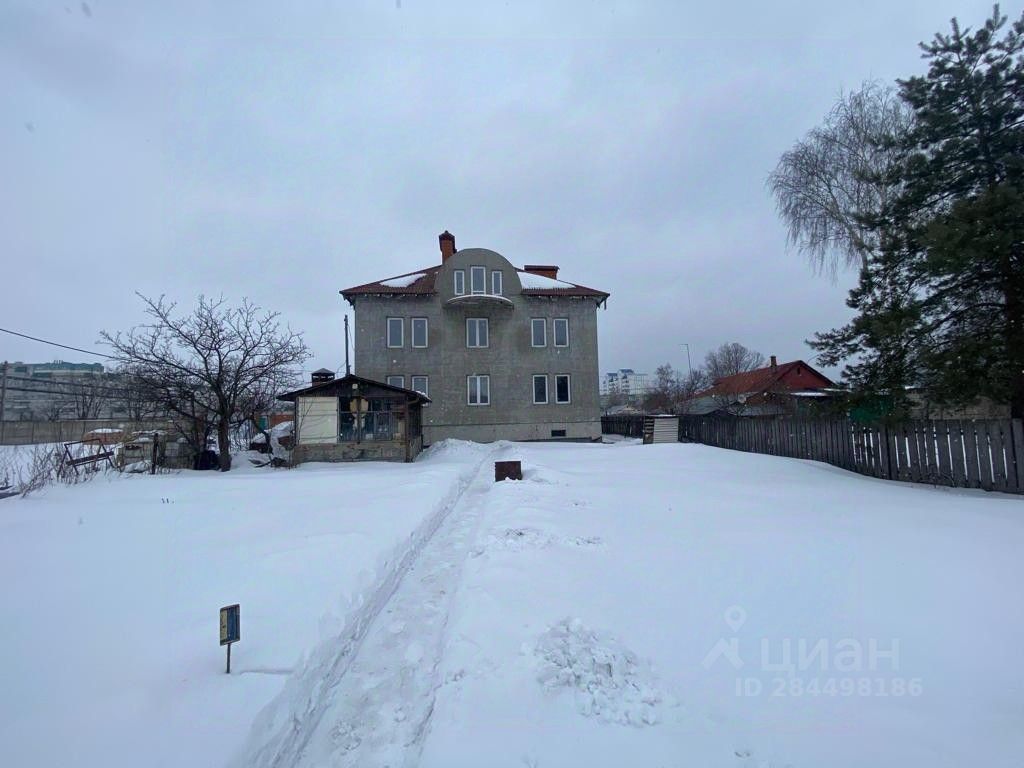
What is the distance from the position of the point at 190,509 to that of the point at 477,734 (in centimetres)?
752

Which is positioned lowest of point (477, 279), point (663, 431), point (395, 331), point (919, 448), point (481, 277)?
point (919, 448)

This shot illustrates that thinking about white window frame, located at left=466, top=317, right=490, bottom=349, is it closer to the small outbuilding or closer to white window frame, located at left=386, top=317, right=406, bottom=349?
white window frame, located at left=386, top=317, right=406, bottom=349

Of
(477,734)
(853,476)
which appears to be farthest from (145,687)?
(853,476)

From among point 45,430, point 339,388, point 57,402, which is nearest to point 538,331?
point 339,388

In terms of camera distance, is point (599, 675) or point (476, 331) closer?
point (599, 675)

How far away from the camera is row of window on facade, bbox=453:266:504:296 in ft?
88.6

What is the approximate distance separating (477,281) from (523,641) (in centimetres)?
2478

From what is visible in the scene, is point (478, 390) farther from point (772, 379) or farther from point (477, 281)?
point (772, 379)

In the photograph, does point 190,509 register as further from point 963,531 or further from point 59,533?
point 963,531

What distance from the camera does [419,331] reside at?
26.8 metres

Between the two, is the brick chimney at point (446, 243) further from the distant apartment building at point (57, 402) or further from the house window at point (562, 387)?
the distant apartment building at point (57, 402)

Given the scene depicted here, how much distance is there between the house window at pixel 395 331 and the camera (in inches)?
1043

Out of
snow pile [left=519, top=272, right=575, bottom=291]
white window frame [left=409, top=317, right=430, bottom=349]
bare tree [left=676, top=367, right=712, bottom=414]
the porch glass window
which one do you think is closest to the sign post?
the porch glass window

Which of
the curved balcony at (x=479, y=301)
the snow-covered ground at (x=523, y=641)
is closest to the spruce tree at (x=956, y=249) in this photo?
the snow-covered ground at (x=523, y=641)
